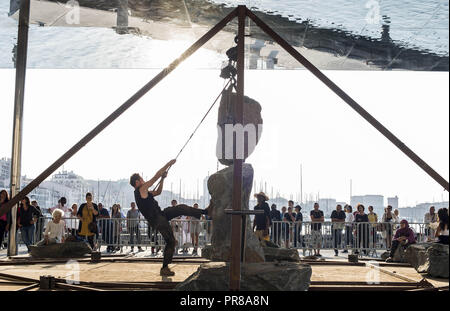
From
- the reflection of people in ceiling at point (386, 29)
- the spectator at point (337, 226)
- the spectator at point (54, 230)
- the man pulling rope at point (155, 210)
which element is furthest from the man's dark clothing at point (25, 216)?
the reflection of people in ceiling at point (386, 29)

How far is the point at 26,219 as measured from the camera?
12.6 m

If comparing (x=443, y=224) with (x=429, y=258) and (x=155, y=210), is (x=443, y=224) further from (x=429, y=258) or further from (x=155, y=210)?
(x=155, y=210)

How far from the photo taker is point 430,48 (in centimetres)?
1078

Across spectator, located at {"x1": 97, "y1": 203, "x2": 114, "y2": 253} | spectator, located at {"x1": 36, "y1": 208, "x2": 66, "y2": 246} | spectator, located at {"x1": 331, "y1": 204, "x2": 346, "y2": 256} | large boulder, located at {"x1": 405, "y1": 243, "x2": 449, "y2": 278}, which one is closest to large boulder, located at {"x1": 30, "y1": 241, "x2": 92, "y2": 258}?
spectator, located at {"x1": 36, "y1": 208, "x2": 66, "y2": 246}

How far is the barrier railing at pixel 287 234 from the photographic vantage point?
13.8 meters

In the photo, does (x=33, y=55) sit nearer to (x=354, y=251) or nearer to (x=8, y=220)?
(x=8, y=220)

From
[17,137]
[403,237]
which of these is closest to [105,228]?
[17,137]

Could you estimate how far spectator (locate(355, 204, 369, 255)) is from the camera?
13807mm

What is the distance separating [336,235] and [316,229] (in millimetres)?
619

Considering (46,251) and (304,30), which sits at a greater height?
(304,30)

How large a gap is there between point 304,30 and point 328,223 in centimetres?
635

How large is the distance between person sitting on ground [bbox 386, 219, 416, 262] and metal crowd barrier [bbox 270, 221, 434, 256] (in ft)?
7.02
